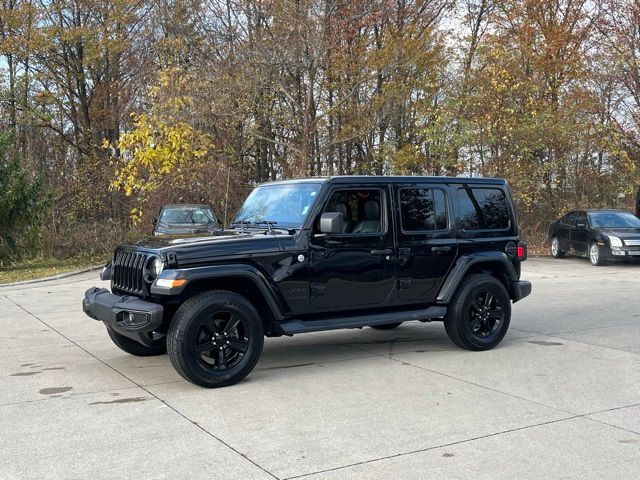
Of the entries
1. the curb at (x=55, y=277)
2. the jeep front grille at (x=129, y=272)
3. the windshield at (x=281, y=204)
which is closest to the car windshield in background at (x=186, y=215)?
the curb at (x=55, y=277)

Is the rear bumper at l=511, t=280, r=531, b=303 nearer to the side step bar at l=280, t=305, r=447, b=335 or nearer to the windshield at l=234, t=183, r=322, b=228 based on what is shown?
the side step bar at l=280, t=305, r=447, b=335

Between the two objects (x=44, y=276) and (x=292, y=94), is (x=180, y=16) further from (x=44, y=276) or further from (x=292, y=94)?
(x=44, y=276)

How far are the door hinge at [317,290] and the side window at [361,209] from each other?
69cm

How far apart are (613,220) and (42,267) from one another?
15973mm

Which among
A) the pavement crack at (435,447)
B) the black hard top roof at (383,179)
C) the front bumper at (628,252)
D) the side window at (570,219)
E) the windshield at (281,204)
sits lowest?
the pavement crack at (435,447)

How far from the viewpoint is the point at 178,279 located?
20.1 ft

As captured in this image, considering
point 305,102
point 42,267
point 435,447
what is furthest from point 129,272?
point 305,102

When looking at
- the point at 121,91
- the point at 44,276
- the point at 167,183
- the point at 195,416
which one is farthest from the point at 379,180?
the point at 121,91

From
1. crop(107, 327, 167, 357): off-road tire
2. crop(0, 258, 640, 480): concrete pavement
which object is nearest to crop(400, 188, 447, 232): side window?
crop(0, 258, 640, 480): concrete pavement

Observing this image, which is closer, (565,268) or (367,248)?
(367,248)

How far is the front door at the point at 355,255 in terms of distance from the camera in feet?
22.8

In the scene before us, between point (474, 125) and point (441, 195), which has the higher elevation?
point (474, 125)

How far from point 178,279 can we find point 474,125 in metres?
19.4

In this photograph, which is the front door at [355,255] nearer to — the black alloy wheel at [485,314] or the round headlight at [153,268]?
the black alloy wheel at [485,314]
